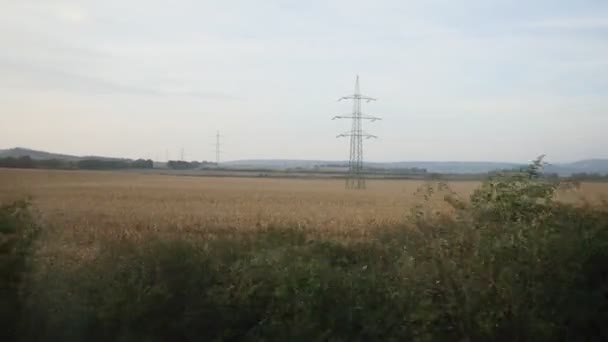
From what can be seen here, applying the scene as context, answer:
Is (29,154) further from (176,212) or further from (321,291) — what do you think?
(321,291)

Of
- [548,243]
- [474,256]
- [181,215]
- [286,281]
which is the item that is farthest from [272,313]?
[181,215]

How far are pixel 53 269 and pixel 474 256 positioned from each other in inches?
230

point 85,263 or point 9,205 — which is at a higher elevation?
point 9,205

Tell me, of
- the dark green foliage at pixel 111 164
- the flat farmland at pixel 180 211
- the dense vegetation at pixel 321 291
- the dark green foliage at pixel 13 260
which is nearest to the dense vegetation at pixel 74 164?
the dark green foliage at pixel 111 164

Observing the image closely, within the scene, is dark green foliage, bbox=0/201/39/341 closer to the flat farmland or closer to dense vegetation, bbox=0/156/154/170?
the flat farmland

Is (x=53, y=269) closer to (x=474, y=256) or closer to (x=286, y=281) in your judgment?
(x=286, y=281)

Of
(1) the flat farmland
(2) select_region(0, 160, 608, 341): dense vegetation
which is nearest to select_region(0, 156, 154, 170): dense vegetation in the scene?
(1) the flat farmland

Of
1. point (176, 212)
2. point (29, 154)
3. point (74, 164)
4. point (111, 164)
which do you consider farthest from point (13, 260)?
point (111, 164)

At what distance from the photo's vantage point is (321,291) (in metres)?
8.10

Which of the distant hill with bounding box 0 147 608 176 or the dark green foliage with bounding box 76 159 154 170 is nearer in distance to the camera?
the distant hill with bounding box 0 147 608 176

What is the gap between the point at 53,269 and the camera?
9148 mm

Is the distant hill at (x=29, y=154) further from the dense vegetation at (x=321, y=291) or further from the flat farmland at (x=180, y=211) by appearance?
the dense vegetation at (x=321, y=291)

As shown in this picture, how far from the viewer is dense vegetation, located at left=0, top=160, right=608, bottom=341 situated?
8.02m

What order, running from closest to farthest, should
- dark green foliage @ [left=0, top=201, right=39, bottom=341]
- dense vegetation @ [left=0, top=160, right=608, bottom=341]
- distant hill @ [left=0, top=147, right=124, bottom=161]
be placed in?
dense vegetation @ [left=0, top=160, right=608, bottom=341] → dark green foliage @ [left=0, top=201, right=39, bottom=341] → distant hill @ [left=0, top=147, right=124, bottom=161]
